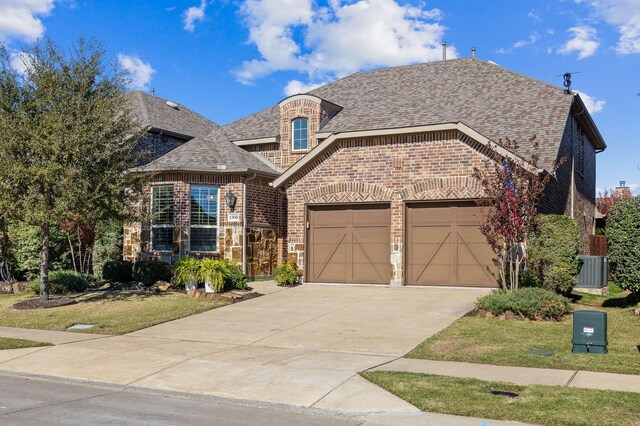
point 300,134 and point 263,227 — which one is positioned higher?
point 300,134

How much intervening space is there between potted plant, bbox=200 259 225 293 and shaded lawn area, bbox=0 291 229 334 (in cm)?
72

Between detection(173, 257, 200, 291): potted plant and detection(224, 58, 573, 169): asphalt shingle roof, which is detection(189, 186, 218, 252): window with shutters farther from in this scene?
detection(224, 58, 573, 169): asphalt shingle roof

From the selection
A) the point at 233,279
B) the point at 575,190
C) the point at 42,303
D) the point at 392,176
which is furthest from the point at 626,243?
the point at 42,303

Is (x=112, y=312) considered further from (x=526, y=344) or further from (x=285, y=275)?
(x=526, y=344)

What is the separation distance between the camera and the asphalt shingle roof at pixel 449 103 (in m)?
19.9

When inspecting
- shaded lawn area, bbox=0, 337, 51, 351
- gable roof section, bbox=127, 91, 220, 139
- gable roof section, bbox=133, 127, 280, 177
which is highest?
gable roof section, bbox=127, 91, 220, 139

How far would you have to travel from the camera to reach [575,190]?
2392 centimetres

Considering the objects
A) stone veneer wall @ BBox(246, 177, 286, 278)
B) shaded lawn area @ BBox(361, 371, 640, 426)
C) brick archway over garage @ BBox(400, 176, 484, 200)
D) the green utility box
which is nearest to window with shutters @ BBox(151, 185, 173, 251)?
stone veneer wall @ BBox(246, 177, 286, 278)

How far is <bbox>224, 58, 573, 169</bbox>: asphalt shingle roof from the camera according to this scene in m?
19.9

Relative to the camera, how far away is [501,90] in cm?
2306

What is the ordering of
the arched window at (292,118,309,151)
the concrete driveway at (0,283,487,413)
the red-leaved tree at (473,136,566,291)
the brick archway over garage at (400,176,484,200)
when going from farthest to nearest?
1. the arched window at (292,118,309,151)
2. the brick archway over garage at (400,176,484,200)
3. the red-leaved tree at (473,136,566,291)
4. the concrete driveway at (0,283,487,413)

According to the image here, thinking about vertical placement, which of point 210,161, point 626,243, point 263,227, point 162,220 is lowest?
point 626,243

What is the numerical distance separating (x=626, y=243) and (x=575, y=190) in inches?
411

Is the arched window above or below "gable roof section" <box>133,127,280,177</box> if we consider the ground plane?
above
